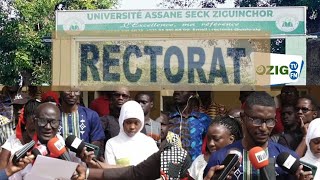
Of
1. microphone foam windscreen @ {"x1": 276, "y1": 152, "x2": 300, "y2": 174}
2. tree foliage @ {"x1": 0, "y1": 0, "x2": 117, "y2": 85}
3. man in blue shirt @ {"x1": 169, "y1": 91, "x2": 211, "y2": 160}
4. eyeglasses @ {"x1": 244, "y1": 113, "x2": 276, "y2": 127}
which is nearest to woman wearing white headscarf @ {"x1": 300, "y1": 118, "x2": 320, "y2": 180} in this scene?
eyeglasses @ {"x1": 244, "y1": 113, "x2": 276, "y2": 127}

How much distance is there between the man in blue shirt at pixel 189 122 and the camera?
251 inches

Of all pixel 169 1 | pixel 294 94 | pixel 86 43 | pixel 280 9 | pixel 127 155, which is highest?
pixel 169 1

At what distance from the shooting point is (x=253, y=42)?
9094mm

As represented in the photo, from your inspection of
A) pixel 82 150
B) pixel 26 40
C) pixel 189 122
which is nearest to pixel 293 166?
pixel 82 150

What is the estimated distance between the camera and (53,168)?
3783 mm

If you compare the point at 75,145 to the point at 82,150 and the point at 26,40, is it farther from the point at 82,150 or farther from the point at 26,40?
the point at 26,40

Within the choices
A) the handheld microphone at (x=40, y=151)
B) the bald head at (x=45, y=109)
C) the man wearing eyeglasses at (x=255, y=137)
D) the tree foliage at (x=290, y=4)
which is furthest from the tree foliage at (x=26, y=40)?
the man wearing eyeglasses at (x=255, y=137)

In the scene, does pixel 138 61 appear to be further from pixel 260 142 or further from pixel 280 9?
pixel 260 142

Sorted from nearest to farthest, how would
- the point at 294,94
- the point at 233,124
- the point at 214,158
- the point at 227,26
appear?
the point at 214,158 < the point at 233,124 < the point at 294,94 < the point at 227,26

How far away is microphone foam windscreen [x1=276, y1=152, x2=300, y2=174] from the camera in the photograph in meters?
3.24

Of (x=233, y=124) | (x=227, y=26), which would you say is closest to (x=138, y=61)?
(x=227, y=26)

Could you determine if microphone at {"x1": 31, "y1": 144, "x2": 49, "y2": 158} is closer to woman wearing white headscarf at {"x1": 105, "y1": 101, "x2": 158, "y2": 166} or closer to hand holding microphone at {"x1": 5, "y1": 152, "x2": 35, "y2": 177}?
hand holding microphone at {"x1": 5, "y1": 152, "x2": 35, "y2": 177}

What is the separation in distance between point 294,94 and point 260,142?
3.91 metres

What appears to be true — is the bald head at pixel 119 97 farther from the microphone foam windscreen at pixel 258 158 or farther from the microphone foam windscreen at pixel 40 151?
the microphone foam windscreen at pixel 258 158
